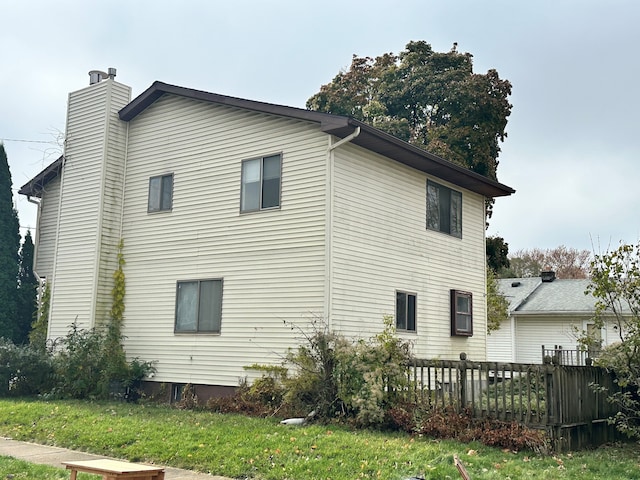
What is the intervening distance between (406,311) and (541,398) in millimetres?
5027

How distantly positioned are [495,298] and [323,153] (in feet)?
61.0

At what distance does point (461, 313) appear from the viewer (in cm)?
1850

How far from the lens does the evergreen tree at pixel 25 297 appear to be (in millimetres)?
21938

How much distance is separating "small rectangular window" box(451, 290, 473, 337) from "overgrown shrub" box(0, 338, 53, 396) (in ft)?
33.2

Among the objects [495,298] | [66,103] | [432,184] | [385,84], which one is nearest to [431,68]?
[385,84]

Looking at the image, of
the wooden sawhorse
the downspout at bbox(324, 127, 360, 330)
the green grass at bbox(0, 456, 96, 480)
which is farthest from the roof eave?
the wooden sawhorse

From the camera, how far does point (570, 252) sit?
183 feet

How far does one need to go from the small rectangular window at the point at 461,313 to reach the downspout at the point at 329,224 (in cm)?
538

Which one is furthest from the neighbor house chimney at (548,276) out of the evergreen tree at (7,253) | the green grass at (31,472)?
the green grass at (31,472)

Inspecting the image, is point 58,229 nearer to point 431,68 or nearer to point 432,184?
point 432,184

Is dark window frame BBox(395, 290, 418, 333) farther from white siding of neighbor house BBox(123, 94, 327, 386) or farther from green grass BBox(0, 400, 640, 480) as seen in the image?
green grass BBox(0, 400, 640, 480)

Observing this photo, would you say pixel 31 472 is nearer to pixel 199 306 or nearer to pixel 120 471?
pixel 120 471

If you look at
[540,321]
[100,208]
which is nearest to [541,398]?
[100,208]

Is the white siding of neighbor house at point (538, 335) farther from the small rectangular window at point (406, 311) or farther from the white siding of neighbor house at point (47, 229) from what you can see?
the white siding of neighbor house at point (47, 229)
